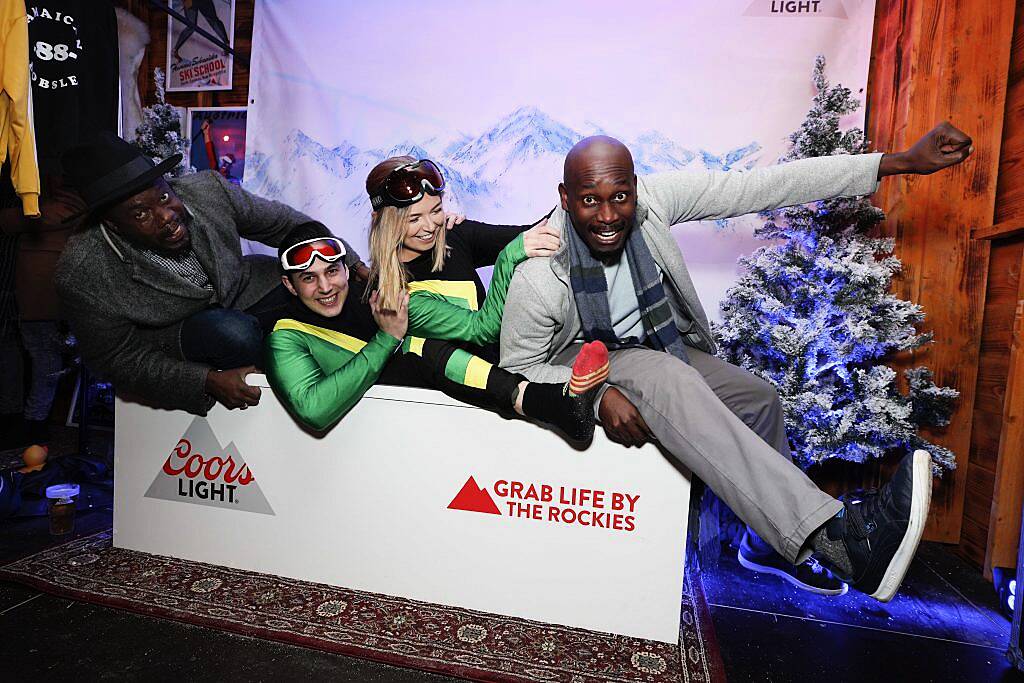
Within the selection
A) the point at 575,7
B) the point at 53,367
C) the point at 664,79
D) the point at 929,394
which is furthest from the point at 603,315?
the point at 53,367

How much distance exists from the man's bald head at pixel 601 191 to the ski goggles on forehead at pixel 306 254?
0.79 meters

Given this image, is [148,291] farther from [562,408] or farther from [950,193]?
[950,193]

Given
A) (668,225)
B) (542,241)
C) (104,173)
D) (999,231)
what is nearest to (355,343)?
(542,241)

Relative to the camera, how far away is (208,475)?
7.06 ft

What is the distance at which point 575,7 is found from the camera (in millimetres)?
3182

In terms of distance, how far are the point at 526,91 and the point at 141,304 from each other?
217cm

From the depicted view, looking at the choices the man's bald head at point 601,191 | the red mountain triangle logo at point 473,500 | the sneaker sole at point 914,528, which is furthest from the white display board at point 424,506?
the man's bald head at point 601,191

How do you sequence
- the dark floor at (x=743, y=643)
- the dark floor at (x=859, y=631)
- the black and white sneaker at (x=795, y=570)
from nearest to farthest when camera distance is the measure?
1. the dark floor at (x=743, y=643)
2. the dark floor at (x=859, y=631)
3. the black and white sneaker at (x=795, y=570)

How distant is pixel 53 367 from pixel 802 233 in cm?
395

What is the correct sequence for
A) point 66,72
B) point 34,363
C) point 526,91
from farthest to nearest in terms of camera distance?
point 34,363, point 526,91, point 66,72

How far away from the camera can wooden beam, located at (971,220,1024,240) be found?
2.34m

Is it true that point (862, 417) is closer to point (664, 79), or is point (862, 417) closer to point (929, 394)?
point (929, 394)

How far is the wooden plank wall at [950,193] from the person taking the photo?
2.63 metres

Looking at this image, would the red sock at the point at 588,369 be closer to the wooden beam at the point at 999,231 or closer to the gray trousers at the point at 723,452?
the gray trousers at the point at 723,452
